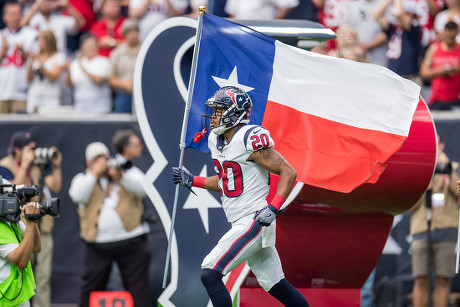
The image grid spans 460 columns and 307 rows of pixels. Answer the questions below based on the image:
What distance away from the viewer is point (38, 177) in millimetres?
9781

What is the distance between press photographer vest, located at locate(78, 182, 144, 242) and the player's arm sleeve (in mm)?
2973

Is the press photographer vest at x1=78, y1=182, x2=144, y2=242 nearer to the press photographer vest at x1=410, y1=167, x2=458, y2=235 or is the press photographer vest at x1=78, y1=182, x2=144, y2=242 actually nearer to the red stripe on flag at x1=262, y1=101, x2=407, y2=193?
the red stripe on flag at x1=262, y1=101, x2=407, y2=193

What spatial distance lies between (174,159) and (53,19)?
515 centimetres

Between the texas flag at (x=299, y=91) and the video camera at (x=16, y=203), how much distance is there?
1251mm

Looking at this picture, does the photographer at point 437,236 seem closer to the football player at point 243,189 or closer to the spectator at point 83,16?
the football player at point 243,189

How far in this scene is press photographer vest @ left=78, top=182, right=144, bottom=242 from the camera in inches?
370

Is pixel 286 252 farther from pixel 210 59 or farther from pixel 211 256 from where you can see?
pixel 210 59

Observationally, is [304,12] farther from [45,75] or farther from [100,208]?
[100,208]

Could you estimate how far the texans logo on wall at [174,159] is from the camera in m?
8.04

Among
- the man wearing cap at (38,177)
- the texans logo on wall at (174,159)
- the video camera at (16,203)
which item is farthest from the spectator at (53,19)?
the video camera at (16,203)

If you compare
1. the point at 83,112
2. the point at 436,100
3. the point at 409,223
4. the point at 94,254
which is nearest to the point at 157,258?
the point at 94,254

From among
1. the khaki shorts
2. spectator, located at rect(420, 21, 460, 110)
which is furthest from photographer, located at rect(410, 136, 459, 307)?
spectator, located at rect(420, 21, 460, 110)

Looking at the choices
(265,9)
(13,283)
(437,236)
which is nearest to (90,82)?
(265,9)

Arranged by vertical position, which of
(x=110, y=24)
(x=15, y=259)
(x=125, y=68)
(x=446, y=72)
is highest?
(x=110, y=24)
